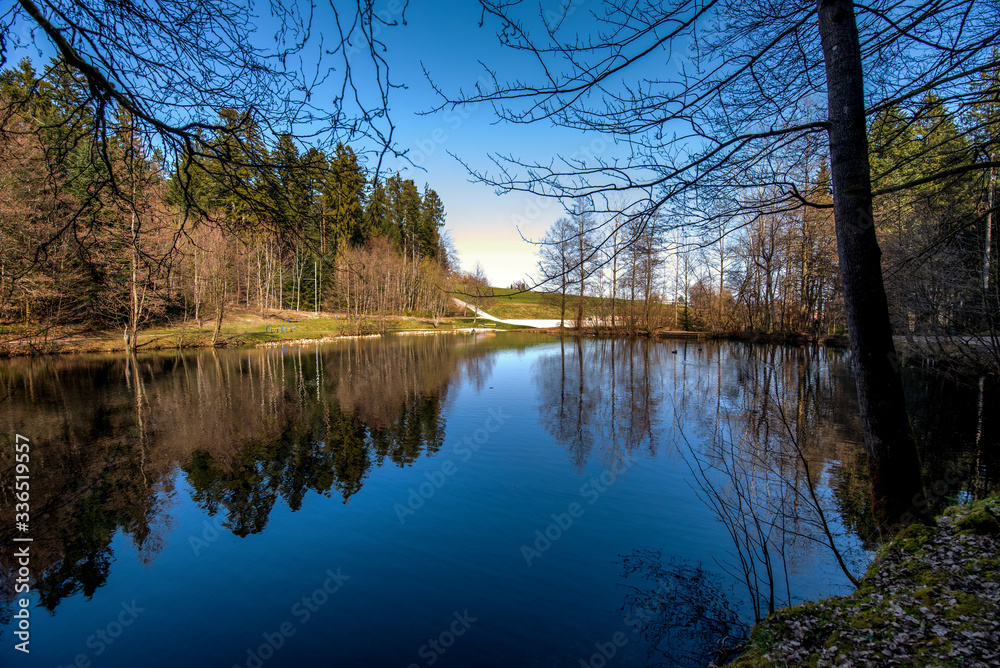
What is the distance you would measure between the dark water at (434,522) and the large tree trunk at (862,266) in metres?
0.59

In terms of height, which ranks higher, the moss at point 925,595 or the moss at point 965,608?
the moss at point 965,608

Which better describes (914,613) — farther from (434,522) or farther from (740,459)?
(434,522)

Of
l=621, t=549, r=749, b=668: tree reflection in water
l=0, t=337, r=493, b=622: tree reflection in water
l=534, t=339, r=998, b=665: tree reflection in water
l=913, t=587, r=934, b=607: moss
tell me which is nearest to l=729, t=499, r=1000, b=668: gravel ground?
l=913, t=587, r=934, b=607: moss

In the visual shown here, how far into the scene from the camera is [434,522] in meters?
5.81

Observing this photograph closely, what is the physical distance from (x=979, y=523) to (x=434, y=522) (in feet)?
16.7

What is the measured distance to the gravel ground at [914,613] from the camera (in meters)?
2.12

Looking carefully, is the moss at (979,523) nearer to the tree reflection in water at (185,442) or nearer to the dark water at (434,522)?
the dark water at (434,522)

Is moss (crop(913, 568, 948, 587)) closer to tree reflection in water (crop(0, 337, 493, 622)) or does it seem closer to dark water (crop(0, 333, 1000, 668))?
dark water (crop(0, 333, 1000, 668))

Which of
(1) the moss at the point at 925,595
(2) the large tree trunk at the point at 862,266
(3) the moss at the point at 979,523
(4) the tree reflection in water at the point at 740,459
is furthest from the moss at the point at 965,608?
(3) the moss at the point at 979,523

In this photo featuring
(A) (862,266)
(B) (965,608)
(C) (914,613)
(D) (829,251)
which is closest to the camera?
(B) (965,608)

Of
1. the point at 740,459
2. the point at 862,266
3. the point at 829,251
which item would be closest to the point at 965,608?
the point at 862,266

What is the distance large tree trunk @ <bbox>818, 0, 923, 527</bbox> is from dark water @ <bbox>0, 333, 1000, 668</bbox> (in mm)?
594

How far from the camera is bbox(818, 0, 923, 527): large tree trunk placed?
2.86 meters

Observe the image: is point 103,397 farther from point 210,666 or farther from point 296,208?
point 296,208
